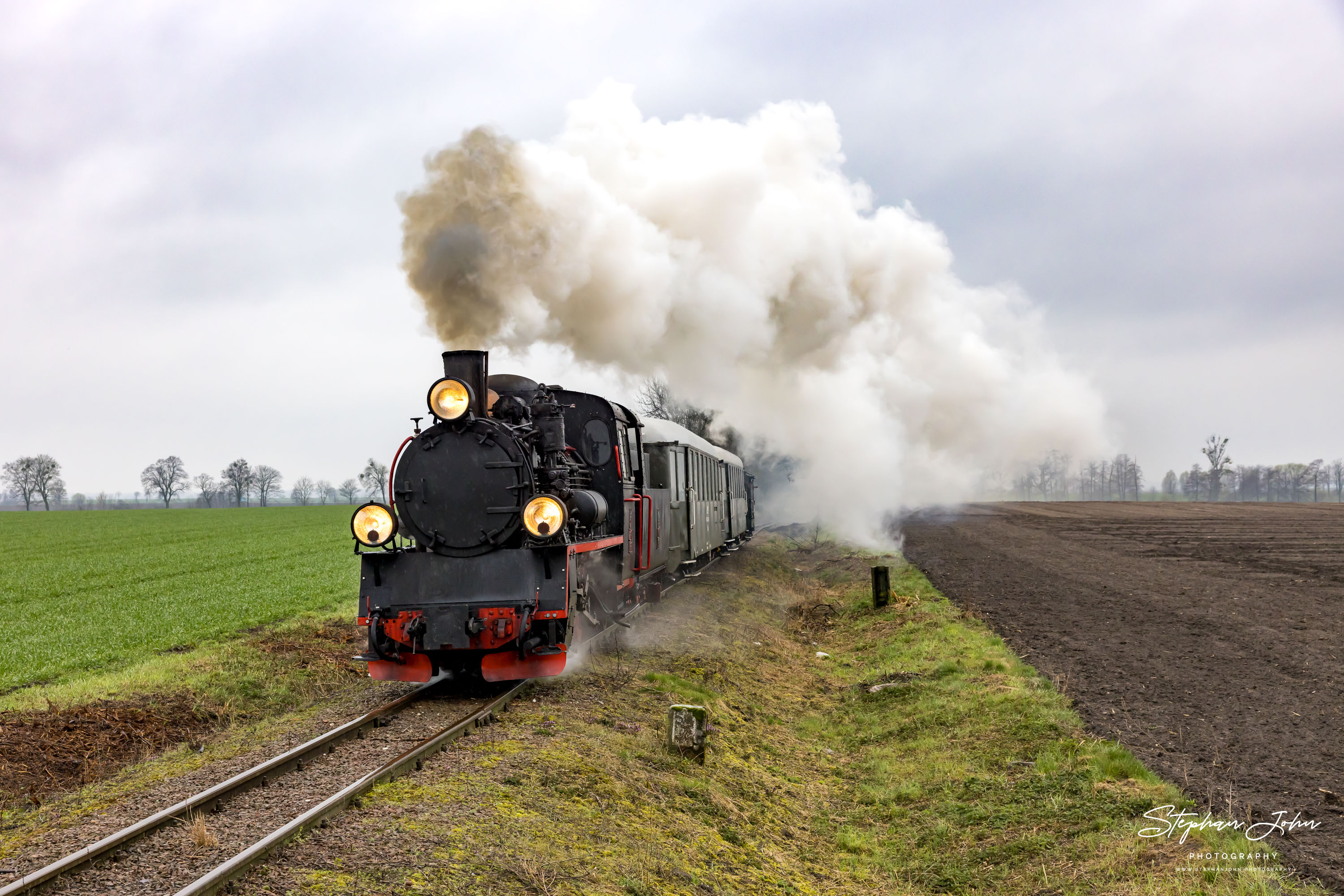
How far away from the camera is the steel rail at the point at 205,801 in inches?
159

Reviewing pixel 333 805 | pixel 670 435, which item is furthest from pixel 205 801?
pixel 670 435

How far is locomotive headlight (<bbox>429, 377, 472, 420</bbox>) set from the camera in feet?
27.2

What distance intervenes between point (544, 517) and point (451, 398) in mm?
1475

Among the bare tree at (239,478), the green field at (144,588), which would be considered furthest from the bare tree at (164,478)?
the green field at (144,588)

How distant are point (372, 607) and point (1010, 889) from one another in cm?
573

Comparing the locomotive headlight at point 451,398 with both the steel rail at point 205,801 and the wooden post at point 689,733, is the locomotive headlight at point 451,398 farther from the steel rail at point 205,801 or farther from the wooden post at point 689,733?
the wooden post at point 689,733

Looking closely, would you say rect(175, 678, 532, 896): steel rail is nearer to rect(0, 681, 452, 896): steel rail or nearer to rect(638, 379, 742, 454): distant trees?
rect(0, 681, 452, 896): steel rail

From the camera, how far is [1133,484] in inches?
4409

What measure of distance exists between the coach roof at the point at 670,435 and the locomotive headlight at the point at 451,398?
4342 millimetres

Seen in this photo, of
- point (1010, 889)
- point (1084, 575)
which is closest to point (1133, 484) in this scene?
point (1084, 575)

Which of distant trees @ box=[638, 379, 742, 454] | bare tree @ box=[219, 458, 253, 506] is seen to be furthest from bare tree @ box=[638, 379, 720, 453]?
bare tree @ box=[219, 458, 253, 506]

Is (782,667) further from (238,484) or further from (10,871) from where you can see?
(238,484)

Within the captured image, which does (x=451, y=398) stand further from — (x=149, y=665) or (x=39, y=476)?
(x=39, y=476)

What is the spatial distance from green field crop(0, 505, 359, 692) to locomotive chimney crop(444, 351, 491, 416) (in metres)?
6.73
